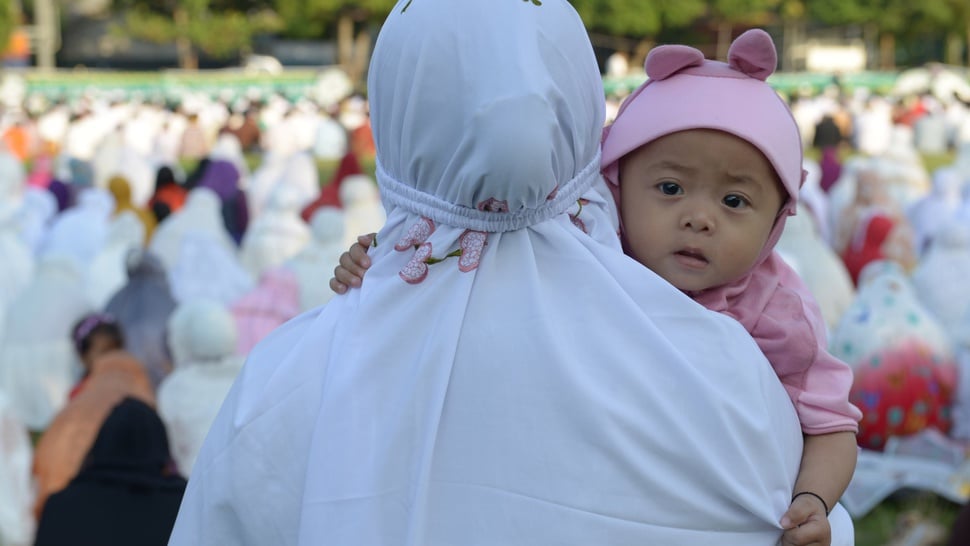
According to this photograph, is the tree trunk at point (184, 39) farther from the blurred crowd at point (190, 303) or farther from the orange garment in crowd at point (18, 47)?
the blurred crowd at point (190, 303)

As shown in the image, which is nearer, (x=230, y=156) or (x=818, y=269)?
(x=818, y=269)

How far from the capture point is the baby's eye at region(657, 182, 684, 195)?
159cm

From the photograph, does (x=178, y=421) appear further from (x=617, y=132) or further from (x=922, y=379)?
(x=617, y=132)

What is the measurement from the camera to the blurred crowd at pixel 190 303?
403 cm

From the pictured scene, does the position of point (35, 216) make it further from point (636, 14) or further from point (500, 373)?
point (636, 14)

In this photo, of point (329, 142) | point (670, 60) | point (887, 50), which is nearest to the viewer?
point (670, 60)

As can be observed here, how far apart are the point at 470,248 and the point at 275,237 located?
244 inches

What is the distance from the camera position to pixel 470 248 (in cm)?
144

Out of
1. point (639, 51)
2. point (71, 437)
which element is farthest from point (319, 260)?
point (639, 51)

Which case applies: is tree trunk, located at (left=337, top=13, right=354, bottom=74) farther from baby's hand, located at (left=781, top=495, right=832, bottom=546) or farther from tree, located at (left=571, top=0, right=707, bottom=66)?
baby's hand, located at (left=781, top=495, right=832, bottom=546)

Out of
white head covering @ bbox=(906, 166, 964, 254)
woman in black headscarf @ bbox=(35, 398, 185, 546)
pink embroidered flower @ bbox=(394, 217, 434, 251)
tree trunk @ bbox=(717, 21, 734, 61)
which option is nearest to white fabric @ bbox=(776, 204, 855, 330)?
white head covering @ bbox=(906, 166, 964, 254)

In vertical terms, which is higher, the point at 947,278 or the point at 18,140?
the point at 947,278

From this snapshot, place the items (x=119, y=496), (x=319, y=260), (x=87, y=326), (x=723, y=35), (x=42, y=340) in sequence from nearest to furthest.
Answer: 1. (x=119, y=496)
2. (x=87, y=326)
3. (x=319, y=260)
4. (x=42, y=340)
5. (x=723, y=35)

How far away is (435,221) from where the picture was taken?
Result: 4.77 feet
